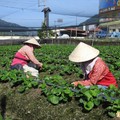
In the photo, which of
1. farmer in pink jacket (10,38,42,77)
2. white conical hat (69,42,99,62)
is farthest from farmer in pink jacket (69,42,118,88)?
farmer in pink jacket (10,38,42,77)

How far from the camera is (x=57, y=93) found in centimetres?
Result: 530

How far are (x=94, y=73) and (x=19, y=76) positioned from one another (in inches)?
92.2

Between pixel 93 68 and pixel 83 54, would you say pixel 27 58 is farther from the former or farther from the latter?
pixel 93 68

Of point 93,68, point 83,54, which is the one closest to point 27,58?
point 83,54

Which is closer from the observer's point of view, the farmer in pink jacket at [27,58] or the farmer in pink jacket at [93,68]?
the farmer in pink jacket at [93,68]

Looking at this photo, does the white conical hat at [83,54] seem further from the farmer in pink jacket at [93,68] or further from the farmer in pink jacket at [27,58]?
the farmer in pink jacket at [27,58]

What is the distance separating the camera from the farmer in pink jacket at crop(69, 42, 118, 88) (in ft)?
17.8

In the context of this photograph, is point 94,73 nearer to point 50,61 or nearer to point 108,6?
point 50,61

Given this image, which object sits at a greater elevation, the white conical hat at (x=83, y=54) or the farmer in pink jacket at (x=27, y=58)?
the white conical hat at (x=83, y=54)

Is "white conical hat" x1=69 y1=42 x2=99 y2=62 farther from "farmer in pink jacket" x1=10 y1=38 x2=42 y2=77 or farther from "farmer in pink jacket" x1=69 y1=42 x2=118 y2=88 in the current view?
"farmer in pink jacket" x1=10 y1=38 x2=42 y2=77

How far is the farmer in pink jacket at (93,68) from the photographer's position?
214 inches

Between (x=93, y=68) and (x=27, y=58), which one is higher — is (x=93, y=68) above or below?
above

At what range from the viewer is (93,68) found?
17.9 ft

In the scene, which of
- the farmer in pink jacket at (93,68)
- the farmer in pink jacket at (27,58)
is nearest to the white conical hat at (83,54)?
the farmer in pink jacket at (93,68)
